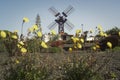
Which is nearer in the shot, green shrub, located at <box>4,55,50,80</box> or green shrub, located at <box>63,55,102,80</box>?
green shrub, located at <box>4,55,50,80</box>

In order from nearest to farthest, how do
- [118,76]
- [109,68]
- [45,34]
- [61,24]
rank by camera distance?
[45,34]
[118,76]
[109,68]
[61,24]

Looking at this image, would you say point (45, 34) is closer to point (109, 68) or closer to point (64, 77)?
point (64, 77)

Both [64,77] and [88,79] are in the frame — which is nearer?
[88,79]

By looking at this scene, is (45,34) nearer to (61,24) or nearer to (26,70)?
(26,70)

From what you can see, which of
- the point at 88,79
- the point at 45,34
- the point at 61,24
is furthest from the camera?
the point at 61,24

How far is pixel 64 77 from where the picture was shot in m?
8.95

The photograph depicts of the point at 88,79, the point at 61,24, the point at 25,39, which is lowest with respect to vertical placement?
the point at 88,79

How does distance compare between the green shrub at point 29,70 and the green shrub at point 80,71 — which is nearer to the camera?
the green shrub at point 29,70

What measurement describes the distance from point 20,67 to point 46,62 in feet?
2.00

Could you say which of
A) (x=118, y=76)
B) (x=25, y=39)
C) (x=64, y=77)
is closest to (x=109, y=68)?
(x=118, y=76)

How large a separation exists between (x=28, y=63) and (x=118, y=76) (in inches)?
125

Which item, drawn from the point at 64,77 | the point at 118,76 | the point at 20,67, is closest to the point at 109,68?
the point at 118,76

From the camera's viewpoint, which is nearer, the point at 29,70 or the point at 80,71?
the point at 29,70

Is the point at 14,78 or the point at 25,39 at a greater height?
the point at 25,39
